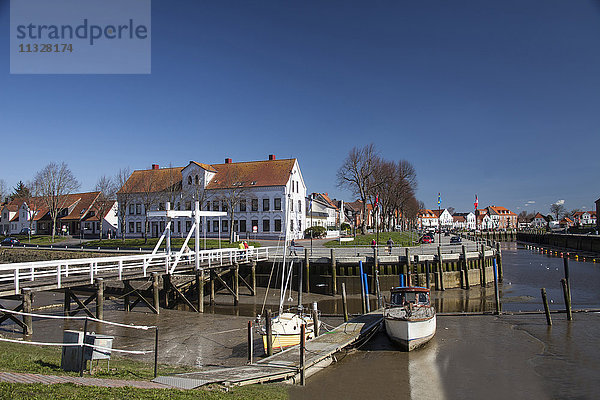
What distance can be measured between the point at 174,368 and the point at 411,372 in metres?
8.17

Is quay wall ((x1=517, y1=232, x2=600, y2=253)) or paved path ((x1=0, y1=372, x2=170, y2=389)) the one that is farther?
quay wall ((x1=517, y1=232, x2=600, y2=253))

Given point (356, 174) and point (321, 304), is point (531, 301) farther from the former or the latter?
point (356, 174)

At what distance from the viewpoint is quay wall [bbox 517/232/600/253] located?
69.2 metres

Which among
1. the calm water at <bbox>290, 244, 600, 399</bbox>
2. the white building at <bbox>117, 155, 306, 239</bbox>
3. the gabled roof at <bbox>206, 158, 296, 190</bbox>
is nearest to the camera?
the calm water at <bbox>290, 244, 600, 399</bbox>

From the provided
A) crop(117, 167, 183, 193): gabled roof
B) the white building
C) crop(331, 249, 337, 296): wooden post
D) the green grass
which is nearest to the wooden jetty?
the green grass

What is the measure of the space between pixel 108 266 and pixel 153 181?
40709 millimetres

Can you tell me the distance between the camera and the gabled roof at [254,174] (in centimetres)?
6003

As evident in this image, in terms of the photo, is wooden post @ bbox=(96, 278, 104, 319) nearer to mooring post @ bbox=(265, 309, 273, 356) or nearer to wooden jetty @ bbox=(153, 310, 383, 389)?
mooring post @ bbox=(265, 309, 273, 356)

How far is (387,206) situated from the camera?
7969 cm

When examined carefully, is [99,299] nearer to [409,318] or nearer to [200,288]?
[200,288]

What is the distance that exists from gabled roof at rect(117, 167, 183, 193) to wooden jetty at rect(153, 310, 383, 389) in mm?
47828

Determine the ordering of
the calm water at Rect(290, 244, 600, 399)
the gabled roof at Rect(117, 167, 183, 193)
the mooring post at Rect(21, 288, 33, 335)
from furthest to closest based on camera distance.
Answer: the gabled roof at Rect(117, 167, 183, 193), the mooring post at Rect(21, 288, 33, 335), the calm water at Rect(290, 244, 600, 399)

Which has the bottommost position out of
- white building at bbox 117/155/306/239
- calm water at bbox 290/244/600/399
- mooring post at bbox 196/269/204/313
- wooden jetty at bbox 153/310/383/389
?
calm water at bbox 290/244/600/399

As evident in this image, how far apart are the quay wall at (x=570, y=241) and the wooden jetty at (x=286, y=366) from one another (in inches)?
2576
